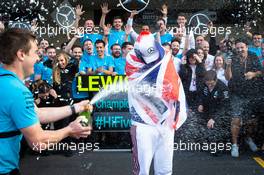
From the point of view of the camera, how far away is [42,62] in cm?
334

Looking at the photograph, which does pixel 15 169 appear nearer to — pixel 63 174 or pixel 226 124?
pixel 63 174

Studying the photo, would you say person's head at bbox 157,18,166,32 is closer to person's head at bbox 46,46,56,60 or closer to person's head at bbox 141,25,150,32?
person's head at bbox 141,25,150,32

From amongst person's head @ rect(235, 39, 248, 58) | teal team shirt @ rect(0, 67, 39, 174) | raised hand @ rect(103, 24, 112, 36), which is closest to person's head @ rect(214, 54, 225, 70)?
person's head @ rect(235, 39, 248, 58)

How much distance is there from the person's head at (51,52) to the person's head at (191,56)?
38.7 inches

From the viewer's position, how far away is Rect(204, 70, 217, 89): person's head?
11.3ft

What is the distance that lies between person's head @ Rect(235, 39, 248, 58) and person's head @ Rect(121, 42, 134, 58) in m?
0.77

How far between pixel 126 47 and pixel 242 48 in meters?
0.87

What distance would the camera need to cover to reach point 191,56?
11.1 feet

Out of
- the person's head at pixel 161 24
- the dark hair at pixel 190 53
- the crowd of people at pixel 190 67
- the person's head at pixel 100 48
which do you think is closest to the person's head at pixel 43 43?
the crowd of people at pixel 190 67

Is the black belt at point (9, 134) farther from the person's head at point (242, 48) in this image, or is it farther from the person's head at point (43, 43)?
the person's head at point (242, 48)

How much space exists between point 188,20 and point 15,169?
1919mm

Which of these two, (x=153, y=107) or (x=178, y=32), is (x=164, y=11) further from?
(x=153, y=107)

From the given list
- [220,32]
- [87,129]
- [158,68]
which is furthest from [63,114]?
[220,32]

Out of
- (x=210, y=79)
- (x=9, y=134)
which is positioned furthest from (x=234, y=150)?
(x=9, y=134)
